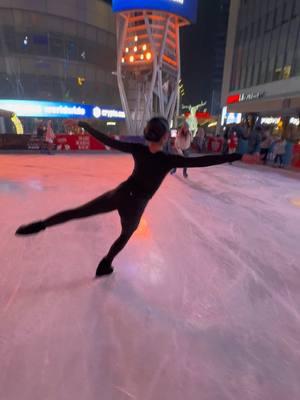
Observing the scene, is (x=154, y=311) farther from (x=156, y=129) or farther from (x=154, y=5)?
(x=154, y=5)

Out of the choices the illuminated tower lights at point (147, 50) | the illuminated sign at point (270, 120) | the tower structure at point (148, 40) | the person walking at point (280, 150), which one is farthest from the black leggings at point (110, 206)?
the illuminated sign at point (270, 120)

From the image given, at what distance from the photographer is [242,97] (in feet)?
91.0

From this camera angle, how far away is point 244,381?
1.72m

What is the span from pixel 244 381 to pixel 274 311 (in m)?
0.88

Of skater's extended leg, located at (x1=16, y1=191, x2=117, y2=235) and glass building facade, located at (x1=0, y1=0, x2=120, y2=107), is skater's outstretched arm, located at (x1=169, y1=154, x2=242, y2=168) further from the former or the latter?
glass building facade, located at (x1=0, y1=0, x2=120, y2=107)

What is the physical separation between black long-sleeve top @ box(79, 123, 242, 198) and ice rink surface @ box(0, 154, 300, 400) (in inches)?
36.2

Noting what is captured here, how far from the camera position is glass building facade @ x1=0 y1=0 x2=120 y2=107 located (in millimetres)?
27047

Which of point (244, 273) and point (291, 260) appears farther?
point (291, 260)

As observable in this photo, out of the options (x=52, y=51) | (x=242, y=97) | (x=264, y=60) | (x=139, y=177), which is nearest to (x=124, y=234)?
(x=139, y=177)

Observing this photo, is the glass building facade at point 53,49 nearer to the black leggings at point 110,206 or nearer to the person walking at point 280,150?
the person walking at point 280,150

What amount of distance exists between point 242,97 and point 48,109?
55.7 feet

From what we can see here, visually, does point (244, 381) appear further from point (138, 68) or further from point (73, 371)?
point (138, 68)

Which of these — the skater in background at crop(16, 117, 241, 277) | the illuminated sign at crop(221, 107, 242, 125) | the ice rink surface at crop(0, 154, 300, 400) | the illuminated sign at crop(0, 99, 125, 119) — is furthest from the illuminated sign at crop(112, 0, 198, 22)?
the skater in background at crop(16, 117, 241, 277)

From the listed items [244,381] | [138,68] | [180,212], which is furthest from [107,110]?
[244,381]
